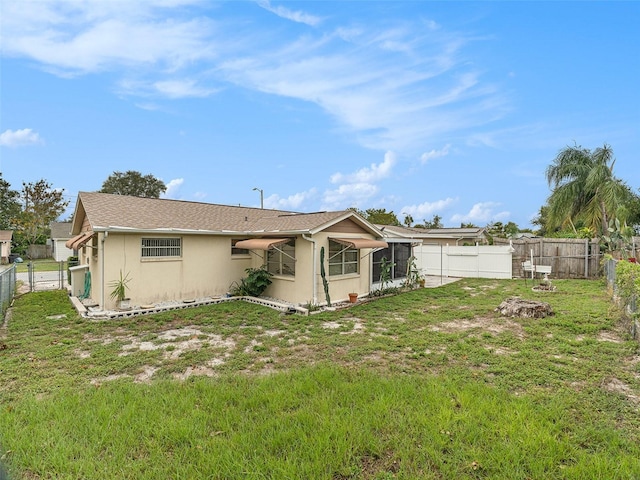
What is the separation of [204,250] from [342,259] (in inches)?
208

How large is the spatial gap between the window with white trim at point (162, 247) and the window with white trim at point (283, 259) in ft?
11.1

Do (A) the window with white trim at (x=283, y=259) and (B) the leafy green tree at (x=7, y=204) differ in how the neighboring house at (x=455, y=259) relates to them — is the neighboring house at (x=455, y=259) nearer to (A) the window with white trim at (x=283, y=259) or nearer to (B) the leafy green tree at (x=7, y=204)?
(A) the window with white trim at (x=283, y=259)

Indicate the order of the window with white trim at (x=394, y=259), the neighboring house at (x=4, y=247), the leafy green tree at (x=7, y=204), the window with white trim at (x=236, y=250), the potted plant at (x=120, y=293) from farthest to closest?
the leafy green tree at (x=7, y=204), the neighboring house at (x=4, y=247), the window with white trim at (x=394, y=259), the window with white trim at (x=236, y=250), the potted plant at (x=120, y=293)

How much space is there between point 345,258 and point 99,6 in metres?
10.3

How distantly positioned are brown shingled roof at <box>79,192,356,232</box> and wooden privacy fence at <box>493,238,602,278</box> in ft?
42.9

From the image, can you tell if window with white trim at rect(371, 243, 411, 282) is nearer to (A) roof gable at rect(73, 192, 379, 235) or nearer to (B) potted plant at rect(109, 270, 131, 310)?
(A) roof gable at rect(73, 192, 379, 235)

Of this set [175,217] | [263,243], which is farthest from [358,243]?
[175,217]

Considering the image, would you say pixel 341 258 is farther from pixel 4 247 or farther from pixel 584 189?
pixel 4 247

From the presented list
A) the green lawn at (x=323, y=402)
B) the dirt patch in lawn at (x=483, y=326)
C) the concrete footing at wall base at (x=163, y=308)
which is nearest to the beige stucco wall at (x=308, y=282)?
the concrete footing at wall base at (x=163, y=308)

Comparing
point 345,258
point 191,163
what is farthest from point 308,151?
point 345,258

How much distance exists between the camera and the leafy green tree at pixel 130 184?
50156mm

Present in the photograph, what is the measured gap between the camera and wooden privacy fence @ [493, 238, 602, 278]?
17.6m

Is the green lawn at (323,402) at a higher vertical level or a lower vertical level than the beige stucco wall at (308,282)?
lower

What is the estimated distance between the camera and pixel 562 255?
18234 millimetres
